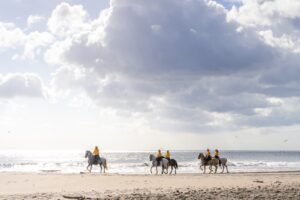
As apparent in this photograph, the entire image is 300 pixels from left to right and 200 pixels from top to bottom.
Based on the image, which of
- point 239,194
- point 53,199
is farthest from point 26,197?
point 239,194

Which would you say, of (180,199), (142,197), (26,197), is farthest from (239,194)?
(26,197)

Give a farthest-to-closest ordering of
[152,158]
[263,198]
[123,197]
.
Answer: [152,158], [123,197], [263,198]

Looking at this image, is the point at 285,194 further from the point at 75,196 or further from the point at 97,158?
the point at 97,158

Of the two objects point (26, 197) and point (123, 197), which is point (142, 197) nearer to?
point (123, 197)

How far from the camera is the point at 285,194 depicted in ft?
45.4

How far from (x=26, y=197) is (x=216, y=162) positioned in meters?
25.0

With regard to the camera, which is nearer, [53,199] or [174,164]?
[53,199]

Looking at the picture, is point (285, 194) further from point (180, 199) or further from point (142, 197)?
point (142, 197)

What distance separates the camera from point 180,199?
12.9 m

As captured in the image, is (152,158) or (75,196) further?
(152,158)

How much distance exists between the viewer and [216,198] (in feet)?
42.8

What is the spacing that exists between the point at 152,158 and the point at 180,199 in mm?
22525

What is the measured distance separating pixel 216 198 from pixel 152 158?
73.9 ft

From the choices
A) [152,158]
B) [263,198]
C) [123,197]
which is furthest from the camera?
[152,158]
